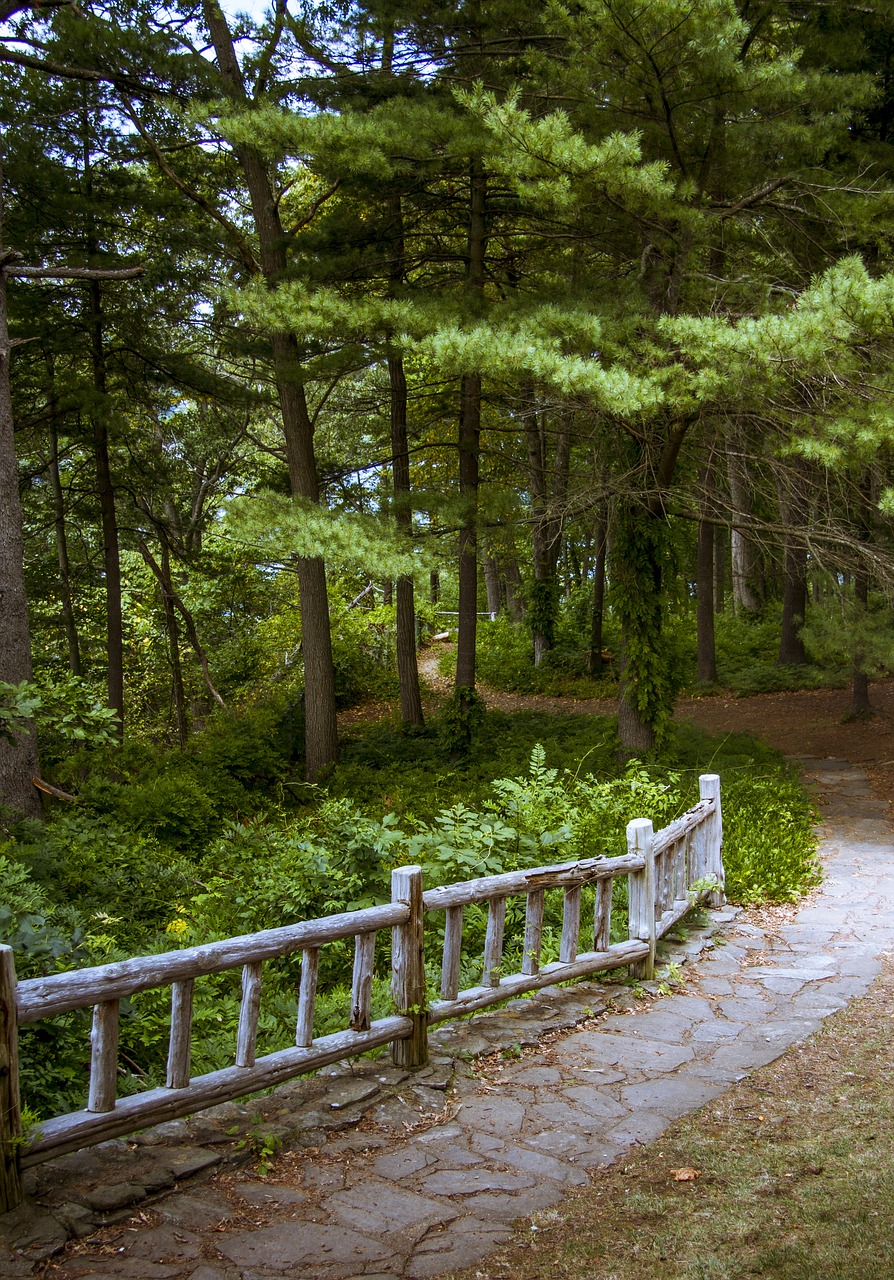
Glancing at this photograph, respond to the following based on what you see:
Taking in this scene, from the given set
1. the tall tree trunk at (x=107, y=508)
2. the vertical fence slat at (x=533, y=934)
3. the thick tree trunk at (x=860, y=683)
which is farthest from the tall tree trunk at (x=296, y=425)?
the vertical fence slat at (x=533, y=934)

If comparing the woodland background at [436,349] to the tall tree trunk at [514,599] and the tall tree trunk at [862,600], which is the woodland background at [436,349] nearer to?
the tall tree trunk at [862,600]

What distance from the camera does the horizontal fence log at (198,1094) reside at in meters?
3.38

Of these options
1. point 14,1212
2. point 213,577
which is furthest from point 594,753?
point 213,577

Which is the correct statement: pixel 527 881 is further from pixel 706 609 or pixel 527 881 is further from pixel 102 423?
pixel 706 609

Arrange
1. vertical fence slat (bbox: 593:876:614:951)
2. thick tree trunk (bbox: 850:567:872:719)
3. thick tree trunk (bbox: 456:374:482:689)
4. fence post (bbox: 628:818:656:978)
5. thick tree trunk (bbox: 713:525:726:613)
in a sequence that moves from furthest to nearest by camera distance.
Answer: thick tree trunk (bbox: 713:525:726:613)
thick tree trunk (bbox: 850:567:872:719)
thick tree trunk (bbox: 456:374:482:689)
fence post (bbox: 628:818:656:978)
vertical fence slat (bbox: 593:876:614:951)

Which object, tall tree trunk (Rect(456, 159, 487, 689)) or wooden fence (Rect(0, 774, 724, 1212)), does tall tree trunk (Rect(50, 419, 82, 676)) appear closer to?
tall tree trunk (Rect(456, 159, 487, 689))

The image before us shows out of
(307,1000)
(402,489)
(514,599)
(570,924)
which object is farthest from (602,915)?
(514,599)

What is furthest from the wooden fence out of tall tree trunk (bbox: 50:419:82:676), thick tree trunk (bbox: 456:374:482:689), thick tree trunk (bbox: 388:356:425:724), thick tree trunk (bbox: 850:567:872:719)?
tall tree trunk (bbox: 50:419:82:676)

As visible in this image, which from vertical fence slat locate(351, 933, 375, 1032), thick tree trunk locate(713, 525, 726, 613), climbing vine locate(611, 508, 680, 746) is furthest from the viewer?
thick tree trunk locate(713, 525, 726, 613)

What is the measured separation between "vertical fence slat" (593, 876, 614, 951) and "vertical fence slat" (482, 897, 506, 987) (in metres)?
0.93

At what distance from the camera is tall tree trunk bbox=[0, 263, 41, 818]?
28.2 feet

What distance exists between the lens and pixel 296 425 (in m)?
14.6

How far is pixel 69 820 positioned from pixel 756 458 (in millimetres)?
7865

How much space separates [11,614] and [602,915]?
579 cm
